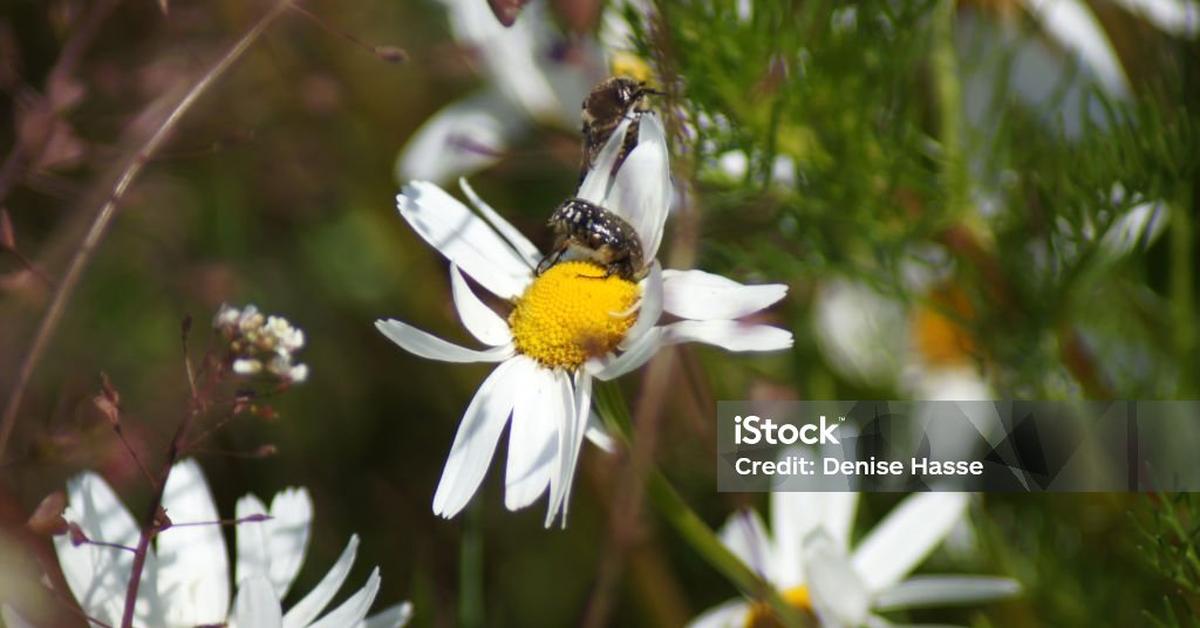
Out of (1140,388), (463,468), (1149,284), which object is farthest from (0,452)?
(1149,284)

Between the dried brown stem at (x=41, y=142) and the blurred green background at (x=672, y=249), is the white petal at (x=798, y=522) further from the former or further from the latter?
the dried brown stem at (x=41, y=142)

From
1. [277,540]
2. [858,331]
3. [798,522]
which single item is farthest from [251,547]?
[858,331]

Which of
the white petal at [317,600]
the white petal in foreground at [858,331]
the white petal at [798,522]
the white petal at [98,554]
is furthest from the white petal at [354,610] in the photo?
the white petal in foreground at [858,331]

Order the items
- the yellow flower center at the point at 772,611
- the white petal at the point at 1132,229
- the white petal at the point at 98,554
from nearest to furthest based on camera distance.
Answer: the white petal at the point at 98,554, the yellow flower center at the point at 772,611, the white petal at the point at 1132,229

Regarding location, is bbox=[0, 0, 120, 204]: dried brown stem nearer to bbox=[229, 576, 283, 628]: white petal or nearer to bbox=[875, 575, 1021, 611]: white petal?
bbox=[229, 576, 283, 628]: white petal

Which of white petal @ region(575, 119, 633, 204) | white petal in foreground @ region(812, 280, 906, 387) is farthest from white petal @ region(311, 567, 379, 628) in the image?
white petal in foreground @ region(812, 280, 906, 387)

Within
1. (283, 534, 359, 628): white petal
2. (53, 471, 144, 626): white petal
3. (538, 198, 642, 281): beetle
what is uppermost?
(538, 198, 642, 281): beetle
